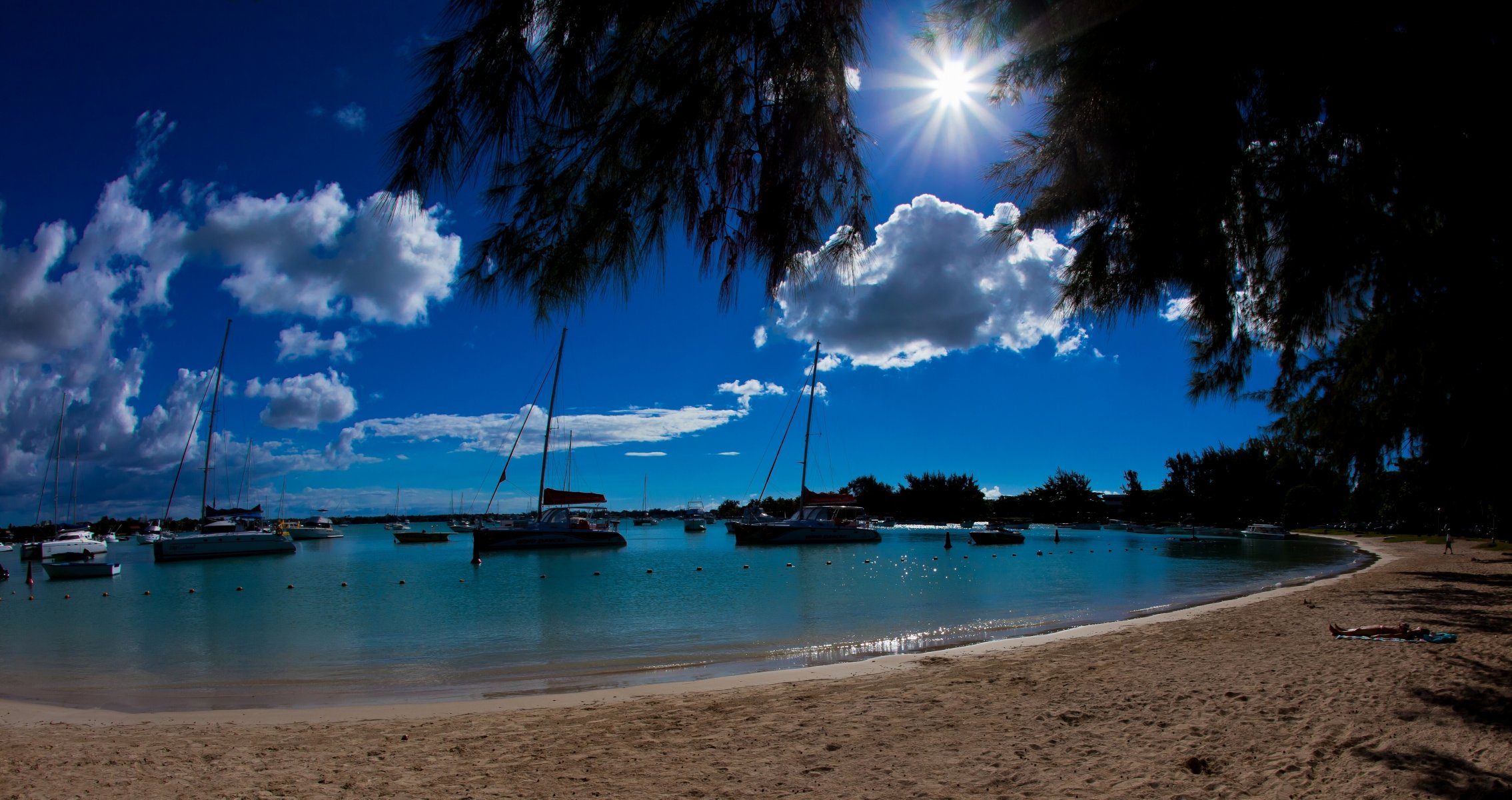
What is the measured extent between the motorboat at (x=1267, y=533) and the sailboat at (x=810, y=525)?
42.1 metres

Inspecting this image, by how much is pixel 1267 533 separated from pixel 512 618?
7856 centimetres

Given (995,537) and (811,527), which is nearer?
(811,527)

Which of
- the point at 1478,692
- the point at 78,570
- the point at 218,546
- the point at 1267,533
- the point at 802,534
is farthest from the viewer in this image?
the point at 1267,533

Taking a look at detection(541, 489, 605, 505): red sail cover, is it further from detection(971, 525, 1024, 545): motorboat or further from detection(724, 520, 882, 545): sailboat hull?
detection(971, 525, 1024, 545): motorboat

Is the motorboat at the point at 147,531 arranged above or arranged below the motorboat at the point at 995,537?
below

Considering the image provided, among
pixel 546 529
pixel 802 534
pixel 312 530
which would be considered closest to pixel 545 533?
pixel 546 529

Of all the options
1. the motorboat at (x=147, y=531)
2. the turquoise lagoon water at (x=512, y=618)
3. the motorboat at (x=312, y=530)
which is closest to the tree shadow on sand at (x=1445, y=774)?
the turquoise lagoon water at (x=512, y=618)

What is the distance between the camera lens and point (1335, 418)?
1550cm

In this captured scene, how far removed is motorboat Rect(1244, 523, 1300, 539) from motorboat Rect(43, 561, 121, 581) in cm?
8929

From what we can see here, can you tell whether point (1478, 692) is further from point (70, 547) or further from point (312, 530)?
point (312, 530)

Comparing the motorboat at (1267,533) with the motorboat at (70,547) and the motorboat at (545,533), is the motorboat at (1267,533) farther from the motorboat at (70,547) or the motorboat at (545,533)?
the motorboat at (70,547)

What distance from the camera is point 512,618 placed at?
67.7ft

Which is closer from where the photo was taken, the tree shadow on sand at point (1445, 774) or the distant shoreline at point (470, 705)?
the tree shadow on sand at point (1445, 774)

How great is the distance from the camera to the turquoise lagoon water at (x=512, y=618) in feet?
40.6
